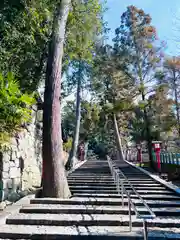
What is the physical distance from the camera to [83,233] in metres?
3.08

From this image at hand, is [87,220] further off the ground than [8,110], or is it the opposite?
[8,110]

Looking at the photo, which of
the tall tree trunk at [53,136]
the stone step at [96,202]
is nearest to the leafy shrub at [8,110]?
the tall tree trunk at [53,136]

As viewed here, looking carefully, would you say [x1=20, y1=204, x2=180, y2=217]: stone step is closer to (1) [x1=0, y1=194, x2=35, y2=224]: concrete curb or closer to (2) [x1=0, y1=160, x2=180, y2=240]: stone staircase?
(2) [x1=0, y1=160, x2=180, y2=240]: stone staircase

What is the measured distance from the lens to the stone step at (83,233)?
2.94m

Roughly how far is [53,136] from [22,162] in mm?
2821

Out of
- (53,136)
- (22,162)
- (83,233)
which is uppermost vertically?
(53,136)

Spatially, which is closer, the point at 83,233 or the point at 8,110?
the point at 83,233

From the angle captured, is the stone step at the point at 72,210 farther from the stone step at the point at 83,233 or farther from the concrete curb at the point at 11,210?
the stone step at the point at 83,233

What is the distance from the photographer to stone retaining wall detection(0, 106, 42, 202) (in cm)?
576

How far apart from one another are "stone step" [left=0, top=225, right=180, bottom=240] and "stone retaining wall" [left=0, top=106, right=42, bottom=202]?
8.66ft

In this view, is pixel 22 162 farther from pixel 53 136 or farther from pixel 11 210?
pixel 11 210

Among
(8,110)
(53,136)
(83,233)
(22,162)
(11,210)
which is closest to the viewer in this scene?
(83,233)

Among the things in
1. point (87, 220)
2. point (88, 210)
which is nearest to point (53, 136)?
point (88, 210)

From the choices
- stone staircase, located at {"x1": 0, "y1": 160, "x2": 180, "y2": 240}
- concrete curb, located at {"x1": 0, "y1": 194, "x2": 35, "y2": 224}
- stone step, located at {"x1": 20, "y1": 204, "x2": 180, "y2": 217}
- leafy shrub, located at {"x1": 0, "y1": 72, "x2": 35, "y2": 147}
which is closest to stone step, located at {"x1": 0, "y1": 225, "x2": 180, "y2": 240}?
stone staircase, located at {"x1": 0, "y1": 160, "x2": 180, "y2": 240}
